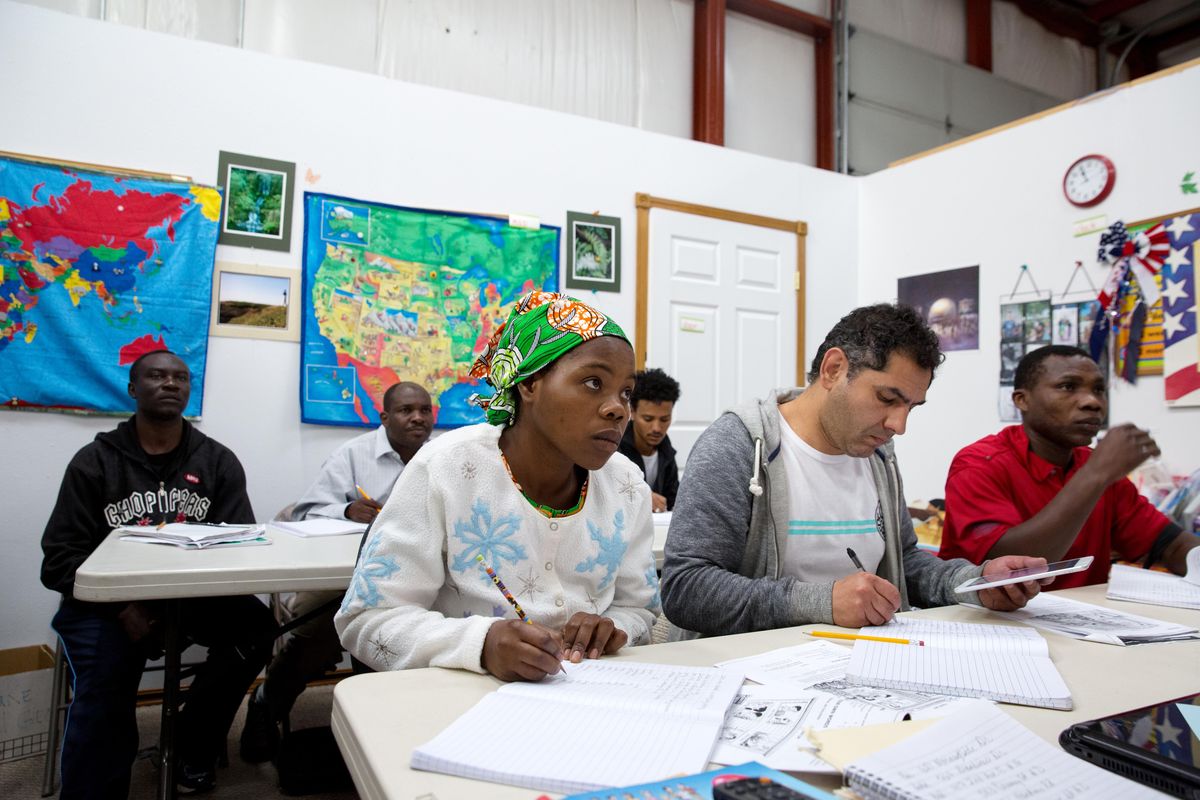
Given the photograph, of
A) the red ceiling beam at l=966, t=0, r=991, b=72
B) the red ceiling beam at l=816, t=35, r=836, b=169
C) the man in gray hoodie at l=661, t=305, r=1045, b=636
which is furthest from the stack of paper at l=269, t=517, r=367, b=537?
the red ceiling beam at l=966, t=0, r=991, b=72

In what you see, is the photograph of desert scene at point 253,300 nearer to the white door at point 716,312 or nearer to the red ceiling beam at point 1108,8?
the white door at point 716,312

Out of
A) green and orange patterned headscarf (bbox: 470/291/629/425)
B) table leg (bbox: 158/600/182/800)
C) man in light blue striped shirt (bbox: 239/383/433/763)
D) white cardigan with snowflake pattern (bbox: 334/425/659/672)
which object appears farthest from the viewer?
man in light blue striped shirt (bbox: 239/383/433/763)

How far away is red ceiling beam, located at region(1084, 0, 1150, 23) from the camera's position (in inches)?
248

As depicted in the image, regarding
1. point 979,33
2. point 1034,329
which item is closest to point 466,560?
point 1034,329

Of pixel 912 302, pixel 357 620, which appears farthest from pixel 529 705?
pixel 912 302

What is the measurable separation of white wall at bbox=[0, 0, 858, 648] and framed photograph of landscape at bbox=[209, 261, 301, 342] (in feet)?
0.18

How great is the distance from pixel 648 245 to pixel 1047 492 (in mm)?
2736

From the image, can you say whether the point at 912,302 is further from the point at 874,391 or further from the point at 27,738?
the point at 27,738

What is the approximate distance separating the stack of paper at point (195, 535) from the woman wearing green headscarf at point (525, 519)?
109 cm

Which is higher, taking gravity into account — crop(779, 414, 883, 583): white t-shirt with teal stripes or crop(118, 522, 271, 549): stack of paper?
crop(779, 414, 883, 583): white t-shirt with teal stripes

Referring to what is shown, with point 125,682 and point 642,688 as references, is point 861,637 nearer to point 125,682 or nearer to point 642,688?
point 642,688

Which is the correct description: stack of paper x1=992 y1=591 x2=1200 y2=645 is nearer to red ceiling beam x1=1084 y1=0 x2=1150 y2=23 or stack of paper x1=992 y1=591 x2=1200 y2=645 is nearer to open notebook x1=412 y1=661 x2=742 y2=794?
open notebook x1=412 y1=661 x2=742 y2=794

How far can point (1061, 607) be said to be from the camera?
1.52 metres

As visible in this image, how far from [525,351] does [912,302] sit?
4028 millimetres
